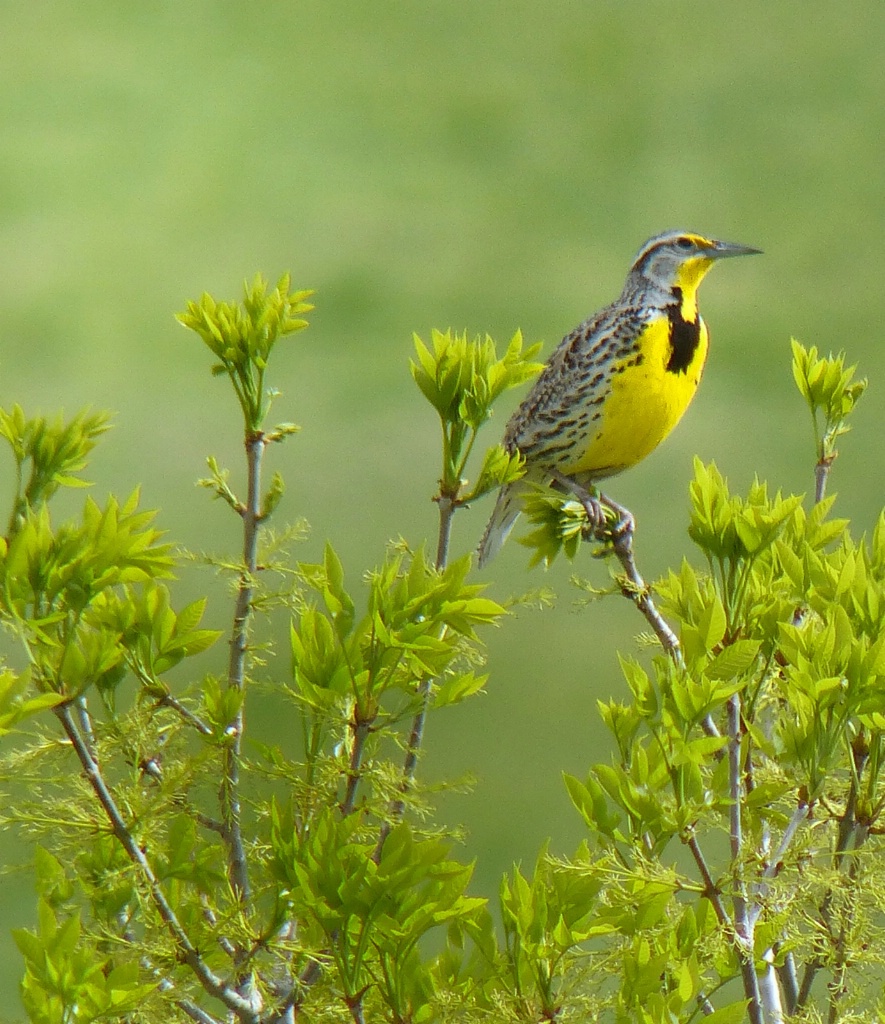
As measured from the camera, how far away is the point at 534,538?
0.89 metres

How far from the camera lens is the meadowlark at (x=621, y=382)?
1.44 metres

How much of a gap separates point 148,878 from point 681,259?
49.8 inches

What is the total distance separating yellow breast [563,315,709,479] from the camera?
1436 millimetres

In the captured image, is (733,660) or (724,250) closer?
(733,660)

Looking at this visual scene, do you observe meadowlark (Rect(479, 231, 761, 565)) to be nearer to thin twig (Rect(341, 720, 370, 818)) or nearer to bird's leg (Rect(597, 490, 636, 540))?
bird's leg (Rect(597, 490, 636, 540))

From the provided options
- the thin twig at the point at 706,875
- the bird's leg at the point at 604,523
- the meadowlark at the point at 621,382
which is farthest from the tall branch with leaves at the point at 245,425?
the meadowlark at the point at 621,382

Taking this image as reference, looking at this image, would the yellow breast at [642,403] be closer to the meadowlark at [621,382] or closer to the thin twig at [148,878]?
the meadowlark at [621,382]

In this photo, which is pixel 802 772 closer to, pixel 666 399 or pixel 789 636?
pixel 789 636

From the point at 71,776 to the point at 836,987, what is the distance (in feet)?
1.24

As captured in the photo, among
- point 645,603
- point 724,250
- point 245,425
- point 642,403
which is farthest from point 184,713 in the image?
point 724,250

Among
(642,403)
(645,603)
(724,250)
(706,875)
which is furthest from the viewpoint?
(724,250)

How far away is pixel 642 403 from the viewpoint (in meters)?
1.43

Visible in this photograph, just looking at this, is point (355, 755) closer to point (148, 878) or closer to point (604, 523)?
point (148, 878)

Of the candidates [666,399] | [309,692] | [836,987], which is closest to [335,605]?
[309,692]
